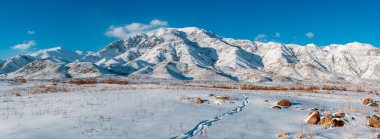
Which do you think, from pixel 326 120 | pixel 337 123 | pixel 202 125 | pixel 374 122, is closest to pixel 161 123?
pixel 202 125

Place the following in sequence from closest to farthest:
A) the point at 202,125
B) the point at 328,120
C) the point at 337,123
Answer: the point at 202,125, the point at 337,123, the point at 328,120

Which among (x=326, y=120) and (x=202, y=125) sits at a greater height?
(x=326, y=120)

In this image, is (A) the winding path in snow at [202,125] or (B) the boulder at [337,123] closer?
(A) the winding path in snow at [202,125]

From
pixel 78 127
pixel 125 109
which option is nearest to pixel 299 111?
pixel 125 109

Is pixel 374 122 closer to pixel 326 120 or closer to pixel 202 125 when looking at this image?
pixel 326 120

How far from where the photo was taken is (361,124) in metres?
16.0

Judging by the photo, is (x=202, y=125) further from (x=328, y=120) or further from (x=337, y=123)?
(x=337, y=123)

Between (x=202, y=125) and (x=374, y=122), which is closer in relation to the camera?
(x=202, y=125)

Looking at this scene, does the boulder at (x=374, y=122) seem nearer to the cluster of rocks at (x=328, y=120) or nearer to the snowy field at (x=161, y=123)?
the snowy field at (x=161, y=123)

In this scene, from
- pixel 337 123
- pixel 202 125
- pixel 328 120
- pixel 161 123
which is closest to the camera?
pixel 202 125

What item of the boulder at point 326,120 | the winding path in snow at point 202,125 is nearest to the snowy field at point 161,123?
the winding path in snow at point 202,125

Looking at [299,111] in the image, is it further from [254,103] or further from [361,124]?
[361,124]

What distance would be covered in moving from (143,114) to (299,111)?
31.9ft

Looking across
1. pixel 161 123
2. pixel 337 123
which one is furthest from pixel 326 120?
pixel 161 123
